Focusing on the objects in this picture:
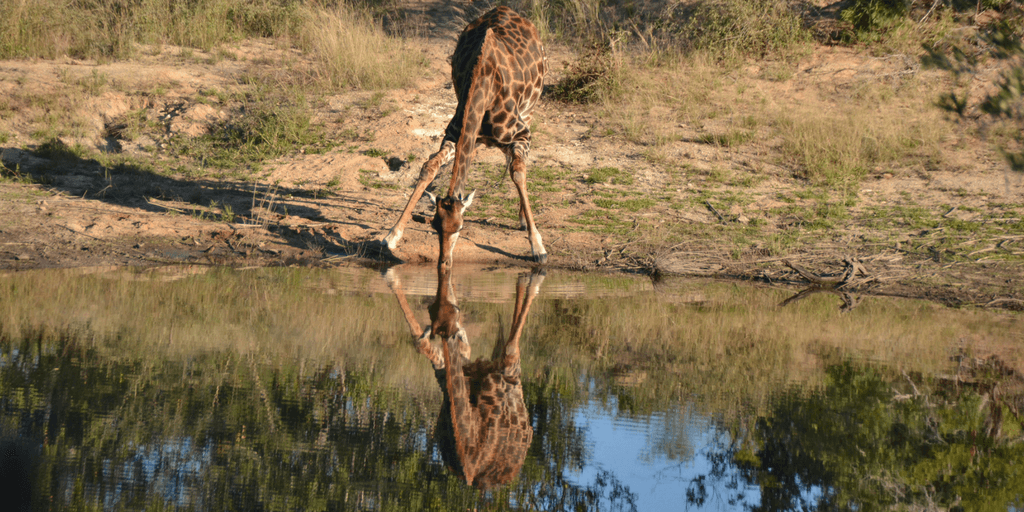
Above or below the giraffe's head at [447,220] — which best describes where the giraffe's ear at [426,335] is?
below

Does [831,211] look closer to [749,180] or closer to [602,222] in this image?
[749,180]

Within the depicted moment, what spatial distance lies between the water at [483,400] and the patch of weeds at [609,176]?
3.98 m

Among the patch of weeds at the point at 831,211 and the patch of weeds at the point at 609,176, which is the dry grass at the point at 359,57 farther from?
the patch of weeds at the point at 831,211

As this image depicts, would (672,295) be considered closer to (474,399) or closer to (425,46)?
(474,399)

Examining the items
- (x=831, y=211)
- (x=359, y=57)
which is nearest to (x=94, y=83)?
(x=359, y=57)

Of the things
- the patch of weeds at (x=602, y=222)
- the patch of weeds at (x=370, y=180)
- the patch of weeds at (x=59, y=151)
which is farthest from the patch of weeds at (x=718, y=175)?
the patch of weeds at (x=59, y=151)

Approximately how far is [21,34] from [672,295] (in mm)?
11771

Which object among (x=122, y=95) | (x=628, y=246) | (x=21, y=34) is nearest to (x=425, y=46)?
(x=122, y=95)

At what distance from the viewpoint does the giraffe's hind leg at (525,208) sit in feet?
27.3

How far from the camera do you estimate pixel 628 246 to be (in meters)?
8.66

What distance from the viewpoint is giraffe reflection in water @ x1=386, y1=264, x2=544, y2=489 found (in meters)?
3.72

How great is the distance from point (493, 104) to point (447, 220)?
194 cm

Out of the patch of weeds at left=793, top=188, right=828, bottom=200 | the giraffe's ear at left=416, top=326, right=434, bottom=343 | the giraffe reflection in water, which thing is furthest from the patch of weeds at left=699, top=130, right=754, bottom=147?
the giraffe's ear at left=416, top=326, right=434, bottom=343

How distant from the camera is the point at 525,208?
8.44 meters
